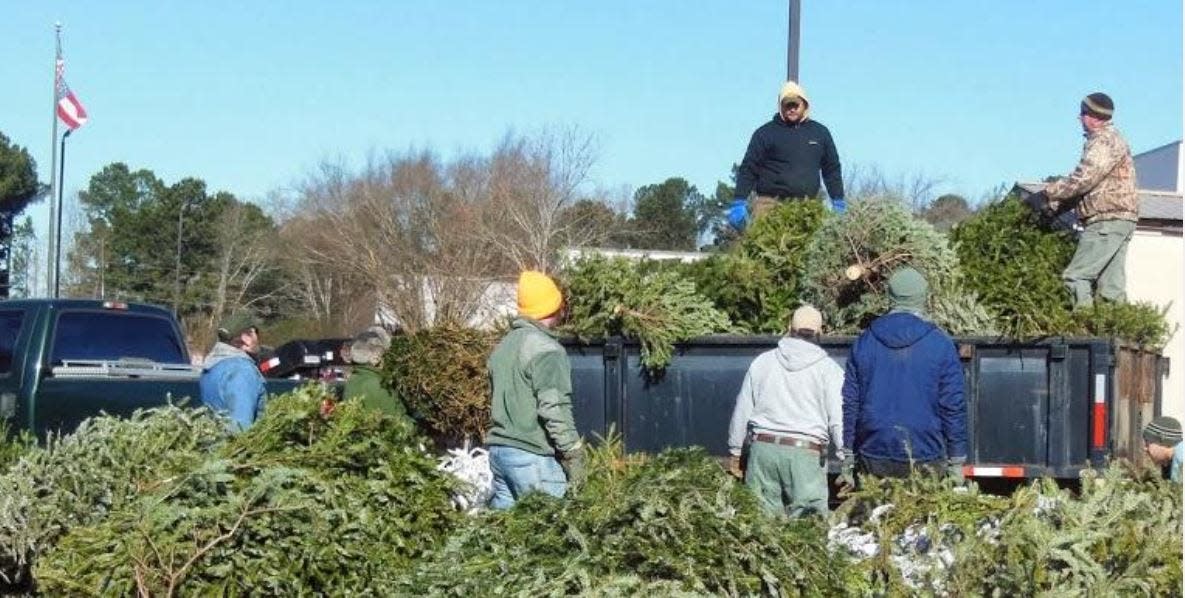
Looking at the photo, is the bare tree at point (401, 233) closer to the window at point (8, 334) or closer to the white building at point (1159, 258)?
the white building at point (1159, 258)

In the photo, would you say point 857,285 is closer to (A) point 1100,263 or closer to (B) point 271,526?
(A) point 1100,263

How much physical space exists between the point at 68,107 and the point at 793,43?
82.3 ft

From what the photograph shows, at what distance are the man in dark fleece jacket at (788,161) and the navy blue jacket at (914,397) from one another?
344cm

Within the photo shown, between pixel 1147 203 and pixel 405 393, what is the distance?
15.7 meters

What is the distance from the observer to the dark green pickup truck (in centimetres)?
1048

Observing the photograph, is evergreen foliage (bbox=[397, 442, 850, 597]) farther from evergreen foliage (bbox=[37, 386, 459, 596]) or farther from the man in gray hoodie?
the man in gray hoodie

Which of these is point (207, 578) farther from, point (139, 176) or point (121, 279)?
point (139, 176)

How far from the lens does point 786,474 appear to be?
6543 mm

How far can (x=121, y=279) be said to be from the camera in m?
64.5

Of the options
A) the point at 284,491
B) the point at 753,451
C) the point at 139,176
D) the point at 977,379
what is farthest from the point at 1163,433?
the point at 139,176

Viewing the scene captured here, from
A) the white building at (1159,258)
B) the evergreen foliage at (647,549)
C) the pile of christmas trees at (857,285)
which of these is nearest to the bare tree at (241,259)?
the white building at (1159,258)

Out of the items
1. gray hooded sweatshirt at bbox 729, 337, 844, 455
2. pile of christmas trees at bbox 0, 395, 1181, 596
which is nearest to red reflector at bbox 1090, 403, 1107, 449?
gray hooded sweatshirt at bbox 729, 337, 844, 455

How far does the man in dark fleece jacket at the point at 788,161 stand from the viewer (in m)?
9.92

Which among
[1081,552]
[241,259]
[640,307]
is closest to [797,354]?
[640,307]
